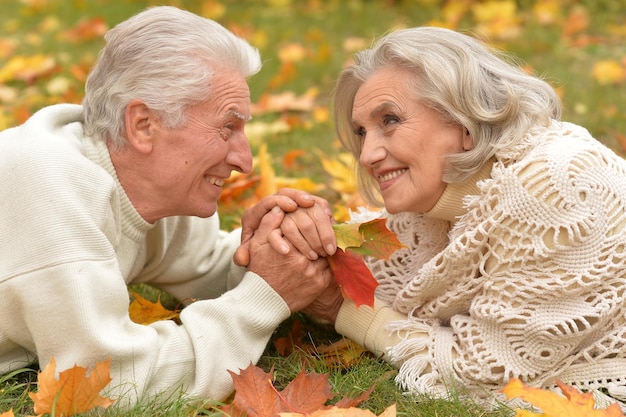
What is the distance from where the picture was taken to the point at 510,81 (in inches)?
113

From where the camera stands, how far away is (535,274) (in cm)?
266

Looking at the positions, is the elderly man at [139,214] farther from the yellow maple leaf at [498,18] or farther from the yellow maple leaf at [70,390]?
the yellow maple leaf at [498,18]

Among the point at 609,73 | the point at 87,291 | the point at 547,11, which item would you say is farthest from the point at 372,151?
the point at 547,11

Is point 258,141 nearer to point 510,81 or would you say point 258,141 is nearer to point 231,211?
point 231,211

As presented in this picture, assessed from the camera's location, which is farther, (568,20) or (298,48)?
(568,20)

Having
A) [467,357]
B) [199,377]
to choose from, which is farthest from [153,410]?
[467,357]

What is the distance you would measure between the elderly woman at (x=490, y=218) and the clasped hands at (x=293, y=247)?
0.71ft

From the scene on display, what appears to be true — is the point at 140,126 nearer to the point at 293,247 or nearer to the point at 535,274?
the point at 293,247

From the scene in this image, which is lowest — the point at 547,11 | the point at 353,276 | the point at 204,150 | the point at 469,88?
the point at 547,11

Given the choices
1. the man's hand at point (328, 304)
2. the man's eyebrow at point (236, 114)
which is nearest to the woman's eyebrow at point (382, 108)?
the man's eyebrow at point (236, 114)

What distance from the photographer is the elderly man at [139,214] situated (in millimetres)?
2539

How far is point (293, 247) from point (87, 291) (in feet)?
2.38

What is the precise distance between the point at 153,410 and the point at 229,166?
2.80 ft

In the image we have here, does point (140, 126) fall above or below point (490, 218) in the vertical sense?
below
